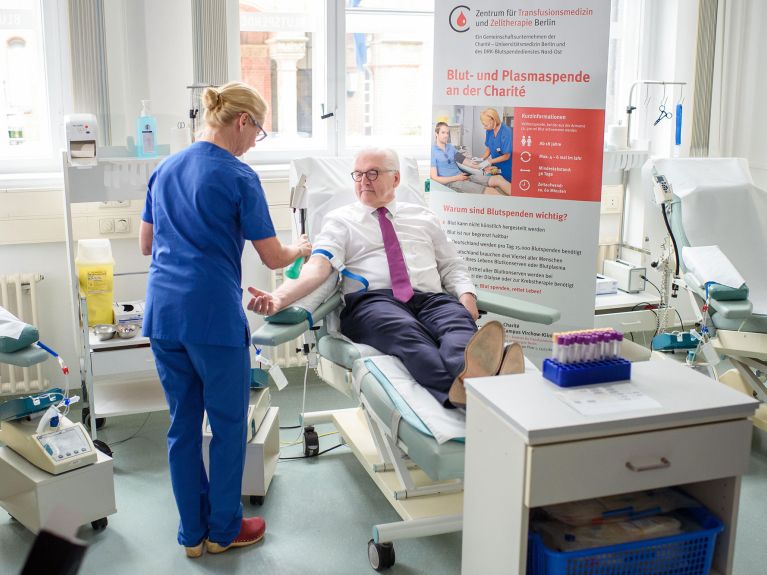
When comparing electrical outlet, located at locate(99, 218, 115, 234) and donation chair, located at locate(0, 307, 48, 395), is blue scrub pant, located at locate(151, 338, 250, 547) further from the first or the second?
electrical outlet, located at locate(99, 218, 115, 234)

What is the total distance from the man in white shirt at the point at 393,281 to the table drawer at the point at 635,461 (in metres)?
0.84

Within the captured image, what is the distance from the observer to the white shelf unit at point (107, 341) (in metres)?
3.28

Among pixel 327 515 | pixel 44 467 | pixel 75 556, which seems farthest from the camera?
pixel 327 515

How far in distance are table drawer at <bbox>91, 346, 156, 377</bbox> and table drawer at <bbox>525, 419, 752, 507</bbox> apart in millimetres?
1974

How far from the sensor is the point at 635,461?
5.90 feet

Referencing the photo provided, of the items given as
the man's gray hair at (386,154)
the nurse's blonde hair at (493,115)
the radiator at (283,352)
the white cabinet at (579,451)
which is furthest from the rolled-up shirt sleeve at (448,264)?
the white cabinet at (579,451)

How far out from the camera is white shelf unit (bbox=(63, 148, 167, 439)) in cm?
328

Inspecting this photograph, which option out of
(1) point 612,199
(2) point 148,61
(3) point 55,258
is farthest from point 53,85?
(1) point 612,199

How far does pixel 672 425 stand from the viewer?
1813 millimetres

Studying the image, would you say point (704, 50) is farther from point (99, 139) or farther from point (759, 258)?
point (99, 139)

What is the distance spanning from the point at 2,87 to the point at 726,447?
11.0 ft

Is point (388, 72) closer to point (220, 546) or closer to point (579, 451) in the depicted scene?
point (220, 546)

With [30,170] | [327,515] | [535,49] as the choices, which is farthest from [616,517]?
[30,170]

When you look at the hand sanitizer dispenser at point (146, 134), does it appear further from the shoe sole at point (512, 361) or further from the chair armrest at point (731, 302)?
the chair armrest at point (731, 302)
